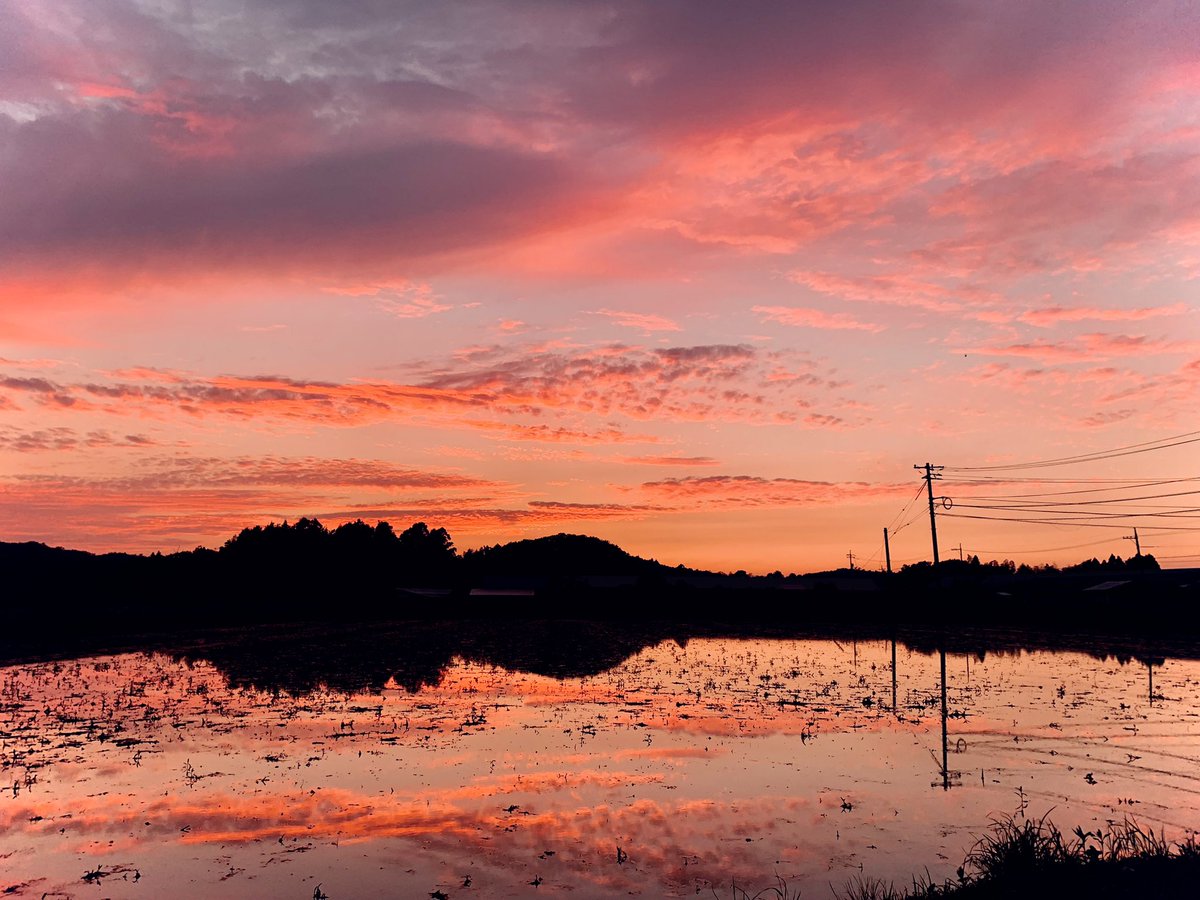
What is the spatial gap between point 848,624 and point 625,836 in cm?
6569

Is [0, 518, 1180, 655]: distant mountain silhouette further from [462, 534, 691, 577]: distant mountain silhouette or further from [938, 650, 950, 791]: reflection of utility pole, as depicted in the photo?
[938, 650, 950, 791]: reflection of utility pole

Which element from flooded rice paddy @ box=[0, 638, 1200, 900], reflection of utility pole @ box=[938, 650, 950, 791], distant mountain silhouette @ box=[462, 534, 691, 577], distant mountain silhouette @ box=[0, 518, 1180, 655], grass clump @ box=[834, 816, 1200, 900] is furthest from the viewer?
distant mountain silhouette @ box=[462, 534, 691, 577]

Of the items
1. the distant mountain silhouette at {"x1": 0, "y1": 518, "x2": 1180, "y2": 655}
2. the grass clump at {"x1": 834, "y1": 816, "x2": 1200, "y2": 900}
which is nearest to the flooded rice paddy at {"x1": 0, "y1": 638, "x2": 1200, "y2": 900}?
the grass clump at {"x1": 834, "y1": 816, "x2": 1200, "y2": 900}

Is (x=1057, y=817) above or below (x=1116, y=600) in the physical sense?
below

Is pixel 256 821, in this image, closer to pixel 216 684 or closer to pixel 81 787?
pixel 81 787

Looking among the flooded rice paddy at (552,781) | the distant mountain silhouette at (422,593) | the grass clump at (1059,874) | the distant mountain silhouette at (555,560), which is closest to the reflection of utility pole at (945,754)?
the flooded rice paddy at (552,781)

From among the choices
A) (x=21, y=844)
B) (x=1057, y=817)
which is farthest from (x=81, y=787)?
(x=1057, y=817)

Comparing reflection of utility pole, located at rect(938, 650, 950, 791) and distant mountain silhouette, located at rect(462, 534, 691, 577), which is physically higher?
distant mountain silhouette, located at rect(462, 534, 691, 577)

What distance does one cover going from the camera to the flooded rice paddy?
13.5 m

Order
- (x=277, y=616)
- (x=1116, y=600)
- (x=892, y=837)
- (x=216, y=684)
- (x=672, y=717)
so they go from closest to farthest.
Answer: (x=892, y=837) → (x=672, y=717) → (x=216, y=684) → (x=1116, y=600) → (x=277, y=616)

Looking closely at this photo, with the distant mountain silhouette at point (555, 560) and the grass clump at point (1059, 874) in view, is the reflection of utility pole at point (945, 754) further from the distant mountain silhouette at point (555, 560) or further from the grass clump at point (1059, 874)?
the distant mountain silhouette at point (555, 560)

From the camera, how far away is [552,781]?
18625 millimetres

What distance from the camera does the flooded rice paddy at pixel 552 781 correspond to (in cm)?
1351

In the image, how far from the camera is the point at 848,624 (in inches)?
3007
